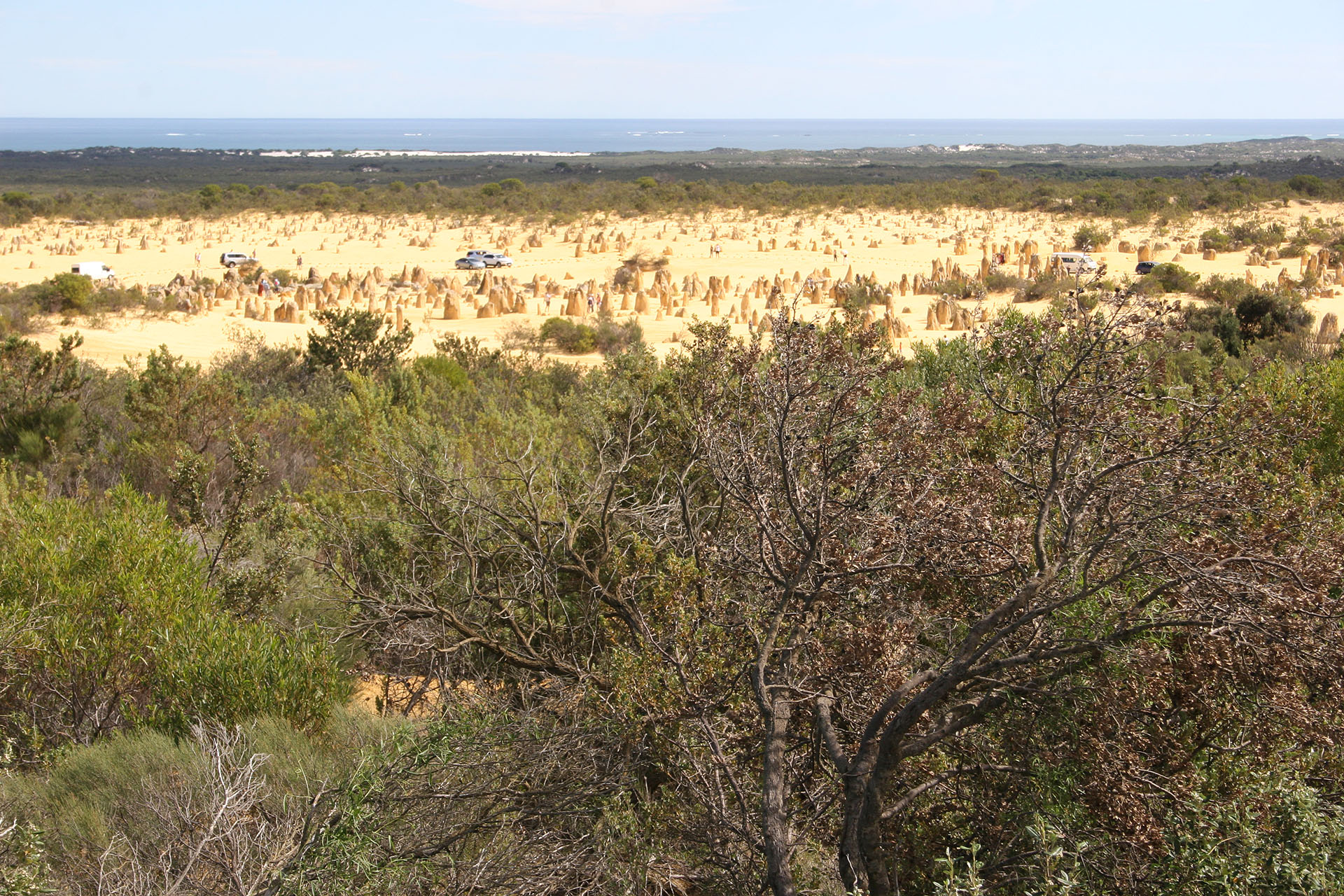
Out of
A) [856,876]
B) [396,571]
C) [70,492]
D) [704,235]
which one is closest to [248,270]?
[704,235]

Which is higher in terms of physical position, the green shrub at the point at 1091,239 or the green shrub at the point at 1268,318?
the green shrub at the point at 1091,239

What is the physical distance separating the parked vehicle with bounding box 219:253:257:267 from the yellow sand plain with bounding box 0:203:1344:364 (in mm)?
492

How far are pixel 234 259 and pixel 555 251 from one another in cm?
1027

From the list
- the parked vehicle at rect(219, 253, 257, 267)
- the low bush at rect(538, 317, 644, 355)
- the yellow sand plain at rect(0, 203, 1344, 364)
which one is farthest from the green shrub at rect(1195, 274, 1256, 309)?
the parked vehicle at rect(219, 253, 257, 267)

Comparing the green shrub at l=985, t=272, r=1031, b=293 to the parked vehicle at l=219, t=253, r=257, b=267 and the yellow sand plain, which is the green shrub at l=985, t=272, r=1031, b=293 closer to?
the yellow sand plain

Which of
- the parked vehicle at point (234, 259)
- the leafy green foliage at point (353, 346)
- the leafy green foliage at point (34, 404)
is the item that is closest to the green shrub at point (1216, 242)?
the leafy green foliage at point (353, 346)

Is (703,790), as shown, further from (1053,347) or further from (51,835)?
(51,835)

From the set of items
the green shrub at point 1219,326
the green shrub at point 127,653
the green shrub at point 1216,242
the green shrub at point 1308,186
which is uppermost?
the green shrub at point 1308,186

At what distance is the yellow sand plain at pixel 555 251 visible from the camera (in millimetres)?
21391

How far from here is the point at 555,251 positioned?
34.8m

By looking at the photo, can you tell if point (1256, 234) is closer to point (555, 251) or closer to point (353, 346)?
point (555, 251)

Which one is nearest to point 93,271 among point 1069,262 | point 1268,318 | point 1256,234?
point 1069,262

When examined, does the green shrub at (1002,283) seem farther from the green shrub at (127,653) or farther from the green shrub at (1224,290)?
the green shrub at (127,653)

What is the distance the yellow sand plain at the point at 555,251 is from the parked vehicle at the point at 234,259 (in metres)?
0.49
